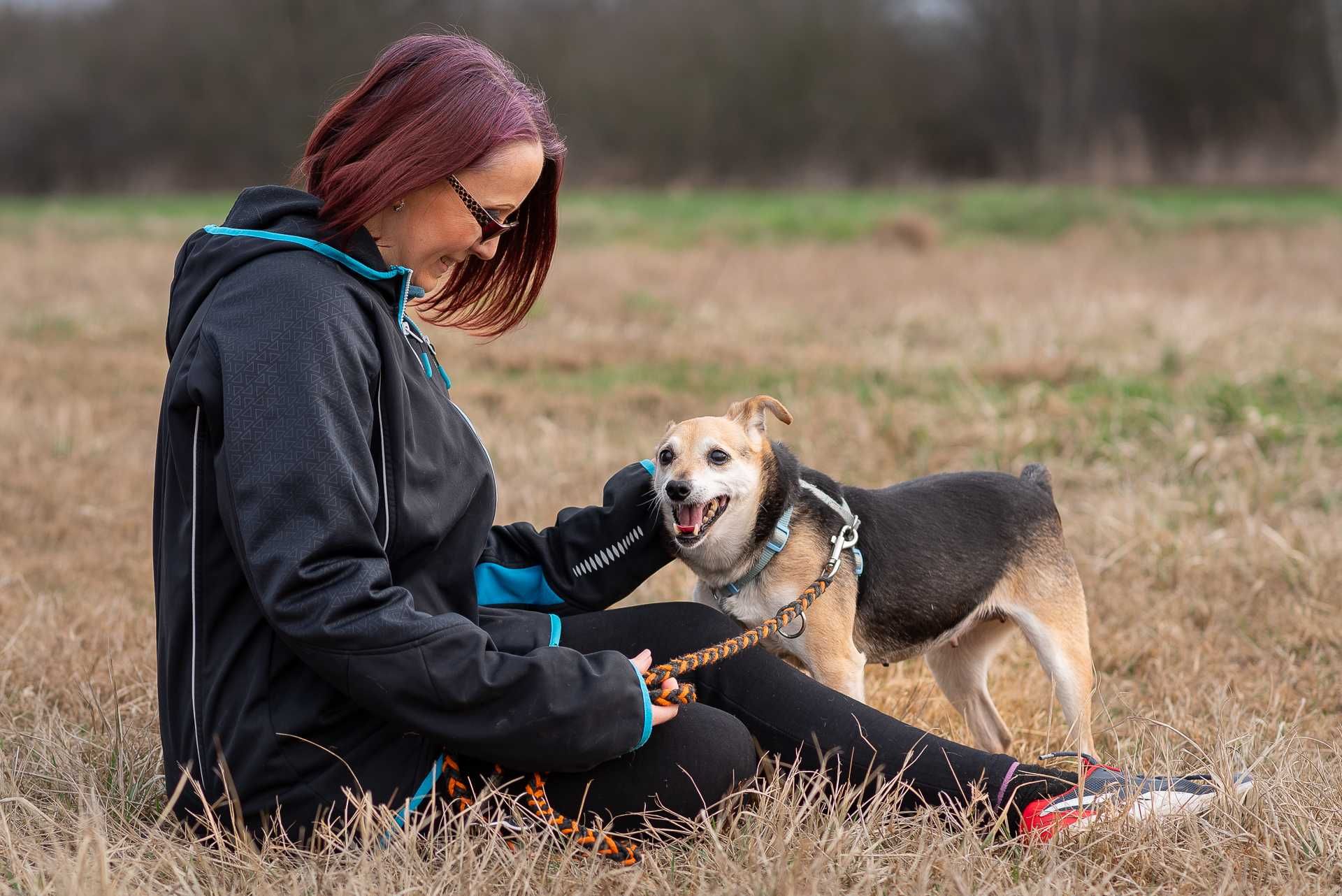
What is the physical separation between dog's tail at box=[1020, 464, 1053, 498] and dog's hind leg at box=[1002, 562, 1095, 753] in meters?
0.35

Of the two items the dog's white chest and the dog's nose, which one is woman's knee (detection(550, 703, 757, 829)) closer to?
the dog's nose

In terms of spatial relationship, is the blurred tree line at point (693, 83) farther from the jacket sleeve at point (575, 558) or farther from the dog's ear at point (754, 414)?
the jacket sleeve at point (575, 558)

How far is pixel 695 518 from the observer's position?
3.52m

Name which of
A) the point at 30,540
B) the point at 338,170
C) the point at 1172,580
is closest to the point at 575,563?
the point at 338,170

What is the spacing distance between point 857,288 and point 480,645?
11187 mm

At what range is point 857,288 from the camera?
Answer: 13102 mm

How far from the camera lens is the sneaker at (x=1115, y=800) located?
2.71 metres

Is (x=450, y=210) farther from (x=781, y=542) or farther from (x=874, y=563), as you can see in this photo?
(x=874, y=563)

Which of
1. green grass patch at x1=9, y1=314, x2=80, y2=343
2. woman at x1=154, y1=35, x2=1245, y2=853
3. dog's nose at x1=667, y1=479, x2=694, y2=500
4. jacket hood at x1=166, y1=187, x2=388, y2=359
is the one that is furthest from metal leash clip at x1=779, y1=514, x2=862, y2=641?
green grass patch at x1=9, y1=314, x2=80, y2=343

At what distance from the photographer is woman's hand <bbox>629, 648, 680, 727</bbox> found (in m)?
2.56

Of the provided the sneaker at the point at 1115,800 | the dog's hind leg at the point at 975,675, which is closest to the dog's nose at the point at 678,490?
the dog's hind leg at the point at 975,675

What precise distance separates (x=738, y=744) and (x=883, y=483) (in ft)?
13.5

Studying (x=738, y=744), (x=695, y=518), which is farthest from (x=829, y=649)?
(x=738, y=744)

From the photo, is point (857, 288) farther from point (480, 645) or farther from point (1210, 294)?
point (480, 645)
